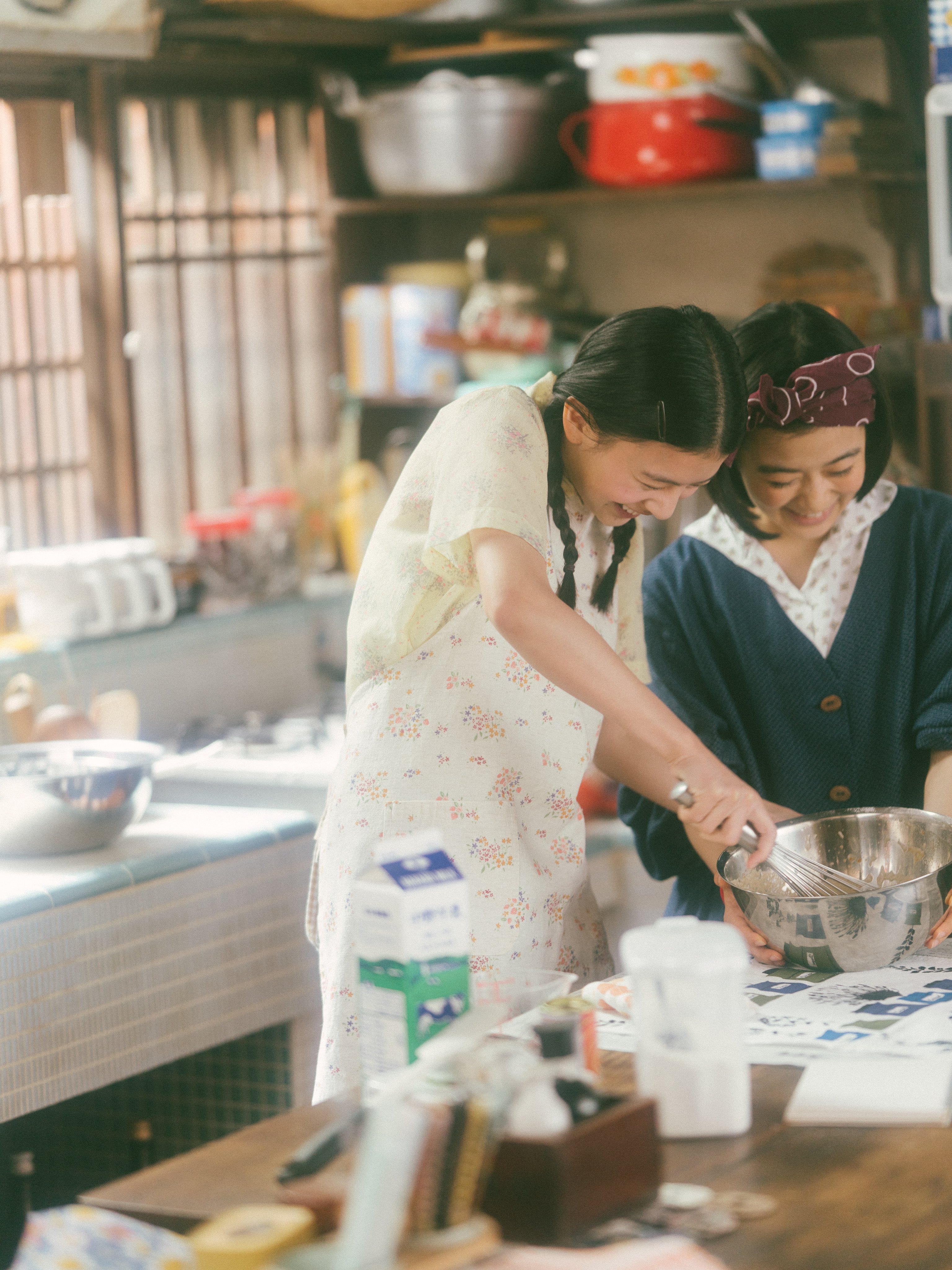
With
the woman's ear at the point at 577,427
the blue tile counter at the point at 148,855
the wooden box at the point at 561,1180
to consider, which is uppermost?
the woman's ear at the point at 577,427

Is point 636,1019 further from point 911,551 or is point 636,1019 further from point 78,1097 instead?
point 78,1097

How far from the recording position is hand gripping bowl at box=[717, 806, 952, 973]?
1.60m

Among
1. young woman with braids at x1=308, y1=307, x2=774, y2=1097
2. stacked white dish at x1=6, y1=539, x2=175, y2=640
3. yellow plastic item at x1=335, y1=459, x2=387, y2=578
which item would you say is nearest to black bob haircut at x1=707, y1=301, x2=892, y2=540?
young woman with braids at x1=308, y1=307, x2=774, y2=1097

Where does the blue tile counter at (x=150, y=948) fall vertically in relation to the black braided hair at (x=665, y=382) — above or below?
below

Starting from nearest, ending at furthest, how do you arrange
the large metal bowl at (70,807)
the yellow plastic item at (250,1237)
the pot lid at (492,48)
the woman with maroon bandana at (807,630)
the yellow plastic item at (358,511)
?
the yellow plastic item at (250,1237)
the woman with maroon bandana at (807,630)
the large metal bowl at (70,807)
the pot lid at (492,48)
the yellow plastic item at (358,511)

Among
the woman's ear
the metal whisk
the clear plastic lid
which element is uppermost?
the woman's ear

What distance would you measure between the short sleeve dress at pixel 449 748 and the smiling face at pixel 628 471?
4 centimetres

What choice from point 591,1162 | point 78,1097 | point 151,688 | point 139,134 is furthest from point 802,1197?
point 139,134

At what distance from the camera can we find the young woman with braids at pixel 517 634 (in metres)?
1.61

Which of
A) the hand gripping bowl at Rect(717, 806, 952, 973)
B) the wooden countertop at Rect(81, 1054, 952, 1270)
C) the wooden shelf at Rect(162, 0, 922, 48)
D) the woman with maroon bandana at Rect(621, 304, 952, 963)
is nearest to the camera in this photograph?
the wooden countertop at Rect(81, 1054, 952, 1270)

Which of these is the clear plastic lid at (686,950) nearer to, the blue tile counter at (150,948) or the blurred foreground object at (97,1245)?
the blurred foreground object at (97,1245)

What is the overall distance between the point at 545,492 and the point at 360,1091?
61cm

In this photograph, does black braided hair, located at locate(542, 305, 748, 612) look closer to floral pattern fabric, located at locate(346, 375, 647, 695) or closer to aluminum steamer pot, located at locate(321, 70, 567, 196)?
floral pattern fabric, located at locate(346, 375, 647, 695)

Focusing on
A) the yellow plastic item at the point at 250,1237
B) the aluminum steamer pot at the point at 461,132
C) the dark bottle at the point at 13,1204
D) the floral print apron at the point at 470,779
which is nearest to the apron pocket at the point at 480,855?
the floral print apron at the point at 470,779
